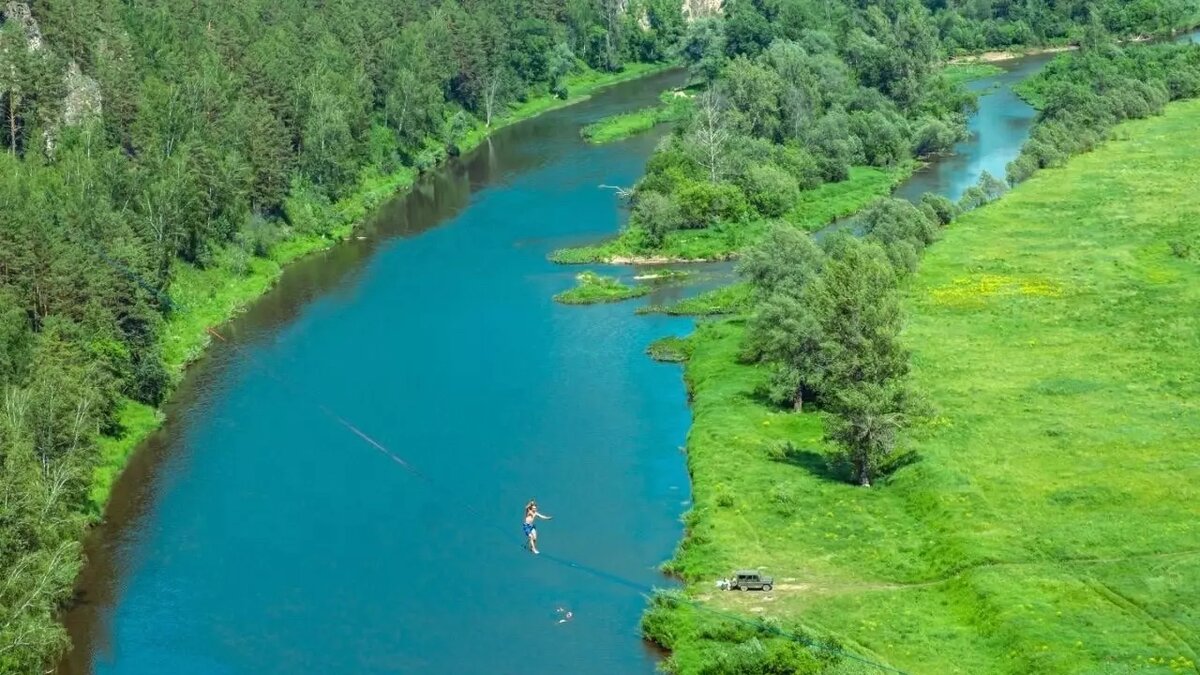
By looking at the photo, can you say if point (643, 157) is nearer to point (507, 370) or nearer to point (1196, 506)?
point (507, 370)

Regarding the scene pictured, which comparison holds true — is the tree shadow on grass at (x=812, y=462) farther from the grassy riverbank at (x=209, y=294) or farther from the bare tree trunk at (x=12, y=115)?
the bare tree trunk at (x=12, y=115)

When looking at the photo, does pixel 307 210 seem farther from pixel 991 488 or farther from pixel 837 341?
pixel 991 488

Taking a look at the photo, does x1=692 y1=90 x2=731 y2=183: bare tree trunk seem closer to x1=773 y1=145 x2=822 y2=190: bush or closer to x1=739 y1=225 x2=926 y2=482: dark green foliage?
x1=773 y1=145 x2=822 y2=190: bush

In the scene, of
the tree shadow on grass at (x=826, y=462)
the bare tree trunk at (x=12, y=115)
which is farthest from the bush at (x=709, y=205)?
the bare tree trunk at (x=12, y=115)

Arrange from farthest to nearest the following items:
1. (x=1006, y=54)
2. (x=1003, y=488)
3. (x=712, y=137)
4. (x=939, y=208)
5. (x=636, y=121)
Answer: (x=1006, y=54)
(x=636, y=121)
(x=712, y=137)
(x=939, y=208)
(x=1003, y=488)

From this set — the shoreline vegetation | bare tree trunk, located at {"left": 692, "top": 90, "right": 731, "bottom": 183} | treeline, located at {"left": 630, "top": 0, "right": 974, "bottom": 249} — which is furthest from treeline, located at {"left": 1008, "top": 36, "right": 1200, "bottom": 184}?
the shoreline vegetation

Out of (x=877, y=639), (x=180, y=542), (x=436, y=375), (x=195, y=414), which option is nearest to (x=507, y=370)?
(x=436, y=375)

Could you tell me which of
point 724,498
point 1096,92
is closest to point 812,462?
point 724,498
